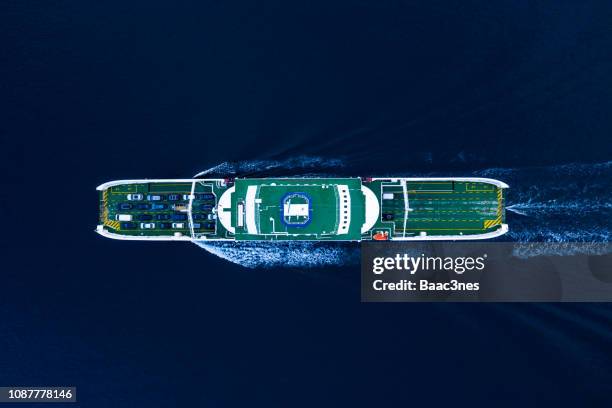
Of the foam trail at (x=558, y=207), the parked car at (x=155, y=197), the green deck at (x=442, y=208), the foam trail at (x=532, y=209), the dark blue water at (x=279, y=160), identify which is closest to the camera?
the dark blue water at (x=279, y=160)

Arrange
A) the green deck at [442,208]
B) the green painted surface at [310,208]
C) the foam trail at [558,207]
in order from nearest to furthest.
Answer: the green painted surface at [310,208]
the foam trail at [558,207]
the green deck at [442,208]

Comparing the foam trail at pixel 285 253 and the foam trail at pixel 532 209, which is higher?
the foam trail at pixel 532 209

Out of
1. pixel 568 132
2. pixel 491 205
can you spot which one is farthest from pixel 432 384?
pixel 568 132

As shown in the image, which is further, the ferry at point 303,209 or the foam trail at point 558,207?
the foam trail at point 558,207

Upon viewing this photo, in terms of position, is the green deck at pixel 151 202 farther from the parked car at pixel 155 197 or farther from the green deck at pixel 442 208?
the green deck at pixel 442 208

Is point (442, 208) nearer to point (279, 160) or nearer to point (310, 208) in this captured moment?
point (310, 208)

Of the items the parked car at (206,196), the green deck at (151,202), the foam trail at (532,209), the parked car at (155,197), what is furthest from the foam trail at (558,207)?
the parked car at (155,197)

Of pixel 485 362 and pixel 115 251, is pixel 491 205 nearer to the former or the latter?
pixel 485 362

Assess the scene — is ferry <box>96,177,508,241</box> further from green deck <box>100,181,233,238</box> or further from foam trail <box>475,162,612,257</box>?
foam trail <box>475,162,612,257</box>

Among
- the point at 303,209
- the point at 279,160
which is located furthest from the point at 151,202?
the point at 303,209
